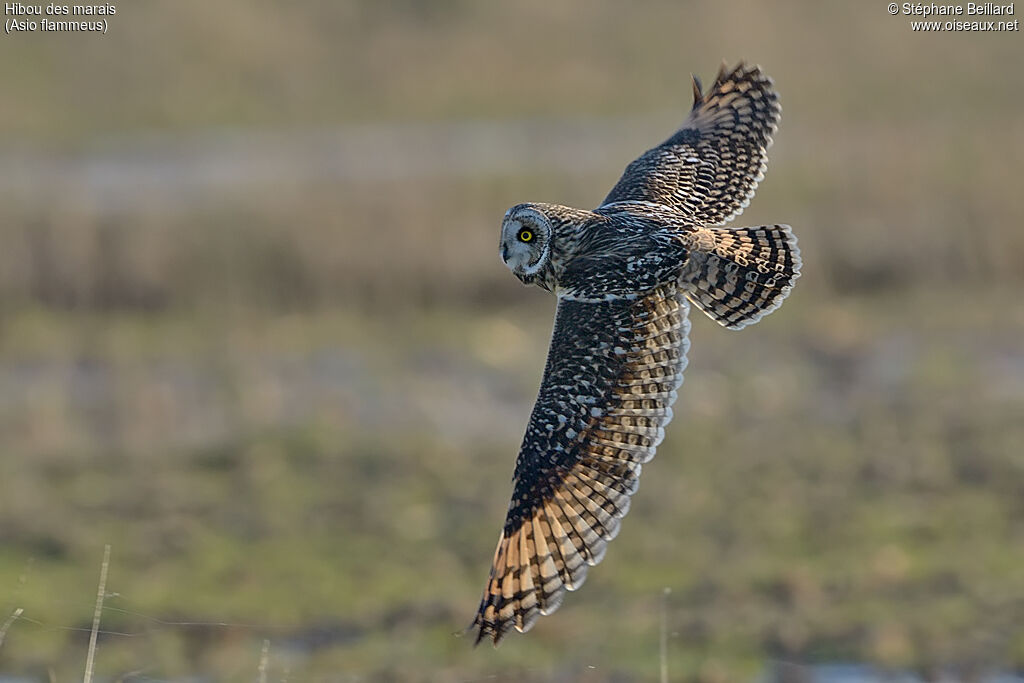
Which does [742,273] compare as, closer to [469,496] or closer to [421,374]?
[469,496]

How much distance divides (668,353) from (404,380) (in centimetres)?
834

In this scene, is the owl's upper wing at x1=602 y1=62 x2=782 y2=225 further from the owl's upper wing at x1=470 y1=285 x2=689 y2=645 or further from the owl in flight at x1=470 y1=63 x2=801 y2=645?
the owl's upper wing at x1=470 y1=285 x2=689 y2=645

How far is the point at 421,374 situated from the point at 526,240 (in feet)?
27.6

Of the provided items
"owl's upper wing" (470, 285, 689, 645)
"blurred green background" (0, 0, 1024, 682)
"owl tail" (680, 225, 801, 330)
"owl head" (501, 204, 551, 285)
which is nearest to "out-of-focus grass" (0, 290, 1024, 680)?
"blurred green background" (0, 0, 1024, 682)

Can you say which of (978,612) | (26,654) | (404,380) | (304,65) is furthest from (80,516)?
(304,65)

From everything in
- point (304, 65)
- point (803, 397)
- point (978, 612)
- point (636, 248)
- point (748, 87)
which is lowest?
point (978, 612)

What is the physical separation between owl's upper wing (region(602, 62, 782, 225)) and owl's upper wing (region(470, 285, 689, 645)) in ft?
2.60

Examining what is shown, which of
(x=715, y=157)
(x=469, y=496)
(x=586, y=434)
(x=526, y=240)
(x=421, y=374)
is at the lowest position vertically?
(x=469, y=496)

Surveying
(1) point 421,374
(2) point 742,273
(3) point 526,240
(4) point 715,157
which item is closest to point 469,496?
(1) point 421,374

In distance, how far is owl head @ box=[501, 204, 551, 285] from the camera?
5547mm

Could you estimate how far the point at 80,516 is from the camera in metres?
10.6

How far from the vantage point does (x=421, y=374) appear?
45.6 ft

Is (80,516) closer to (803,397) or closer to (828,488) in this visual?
(828,488)

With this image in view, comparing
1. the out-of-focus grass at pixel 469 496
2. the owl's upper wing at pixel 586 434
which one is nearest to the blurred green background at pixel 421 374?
the out-of-focus grass at pixel 469 496
